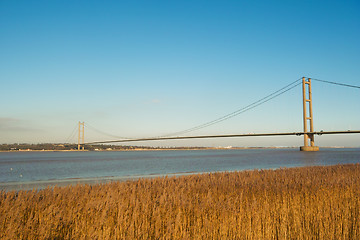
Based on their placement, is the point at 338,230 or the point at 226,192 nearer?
the point at 338,230

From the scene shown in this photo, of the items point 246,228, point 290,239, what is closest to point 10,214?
point 246,228

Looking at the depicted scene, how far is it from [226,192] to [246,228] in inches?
139

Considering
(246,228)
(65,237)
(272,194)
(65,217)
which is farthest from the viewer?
(272,194)

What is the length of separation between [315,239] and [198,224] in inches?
79.9

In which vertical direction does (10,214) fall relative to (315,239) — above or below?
above

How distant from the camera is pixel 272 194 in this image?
7.93 meters

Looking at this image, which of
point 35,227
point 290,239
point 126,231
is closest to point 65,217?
point 35,227

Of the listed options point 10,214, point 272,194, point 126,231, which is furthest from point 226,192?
point 10,214

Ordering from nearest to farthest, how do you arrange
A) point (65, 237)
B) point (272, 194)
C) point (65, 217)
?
point (65, 237) < point (65, 217) < point (272, 194)

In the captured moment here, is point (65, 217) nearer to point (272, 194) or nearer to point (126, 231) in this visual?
point (126, 231)

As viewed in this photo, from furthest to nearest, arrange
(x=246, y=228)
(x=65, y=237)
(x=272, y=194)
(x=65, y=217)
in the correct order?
(x=272, y=194), (x=65, y=217), (x=246, y=228), (x=65, y=237)

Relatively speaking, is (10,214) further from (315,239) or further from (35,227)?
(315,239)

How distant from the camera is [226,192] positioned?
8.38 metres

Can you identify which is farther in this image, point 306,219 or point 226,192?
point 226,192
